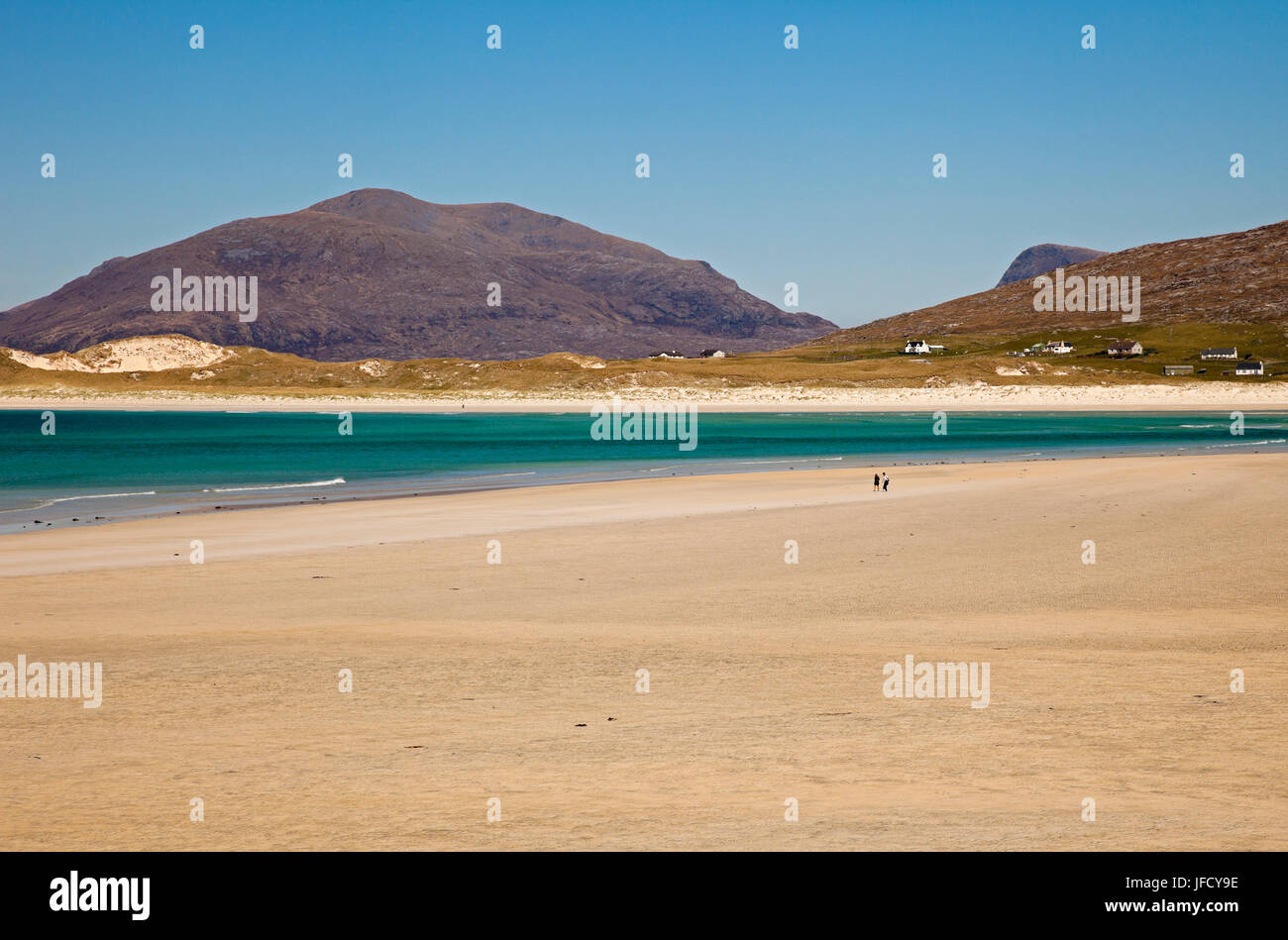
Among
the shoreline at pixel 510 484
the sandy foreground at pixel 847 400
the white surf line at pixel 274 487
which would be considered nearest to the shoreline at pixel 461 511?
the shoreline at pixel 510 484

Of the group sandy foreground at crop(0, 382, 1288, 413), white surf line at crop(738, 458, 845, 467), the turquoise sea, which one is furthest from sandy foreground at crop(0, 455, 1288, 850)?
sandy foreground at crop(0, 382, 1288, 413)

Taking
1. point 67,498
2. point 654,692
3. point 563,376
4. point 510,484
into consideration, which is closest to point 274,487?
point 67,498

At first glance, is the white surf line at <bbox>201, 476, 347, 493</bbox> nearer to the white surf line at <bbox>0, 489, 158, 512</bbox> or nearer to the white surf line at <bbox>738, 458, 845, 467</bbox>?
the white surf line at <bbox>0, 489, 158, 512</bbox>

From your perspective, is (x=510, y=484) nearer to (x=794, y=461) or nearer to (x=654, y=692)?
(x=794, y=461)

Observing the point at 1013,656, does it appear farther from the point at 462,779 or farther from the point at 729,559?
the point at 729,559

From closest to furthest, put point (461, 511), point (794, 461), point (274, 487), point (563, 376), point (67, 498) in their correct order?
point (461, 511) < point (67, 498) < point (274, 487) < point (794, 461) < point (563, 376)

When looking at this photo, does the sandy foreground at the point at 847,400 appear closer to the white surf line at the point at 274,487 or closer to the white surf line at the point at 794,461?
the white surf line at the point at 794,461
